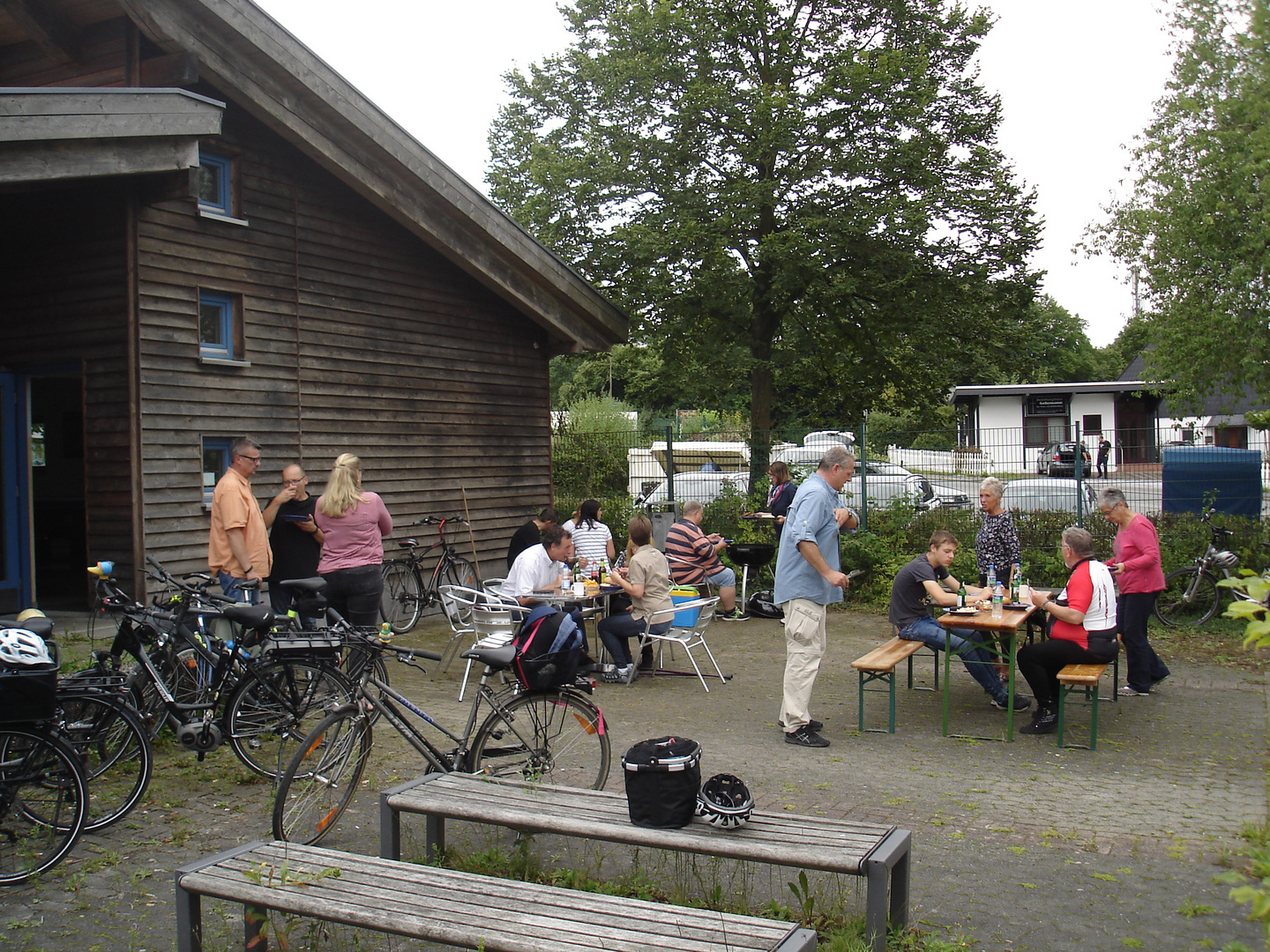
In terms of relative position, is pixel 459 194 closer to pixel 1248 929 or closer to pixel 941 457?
pixel 941 457

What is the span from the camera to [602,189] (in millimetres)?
19734

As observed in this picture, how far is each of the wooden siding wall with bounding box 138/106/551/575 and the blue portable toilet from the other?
841 cm

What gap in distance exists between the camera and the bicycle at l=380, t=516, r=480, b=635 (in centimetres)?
1230

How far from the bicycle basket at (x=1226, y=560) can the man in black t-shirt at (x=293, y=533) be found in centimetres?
978

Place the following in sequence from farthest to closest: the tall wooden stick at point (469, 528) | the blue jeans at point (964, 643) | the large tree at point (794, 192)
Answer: the large tree at point (794, 192) < the tall wooden stick at point (469, 528) < the blue jeans at point (964, 643)

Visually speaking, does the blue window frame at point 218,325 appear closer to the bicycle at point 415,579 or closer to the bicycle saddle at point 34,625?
the bicycle at point 415,579

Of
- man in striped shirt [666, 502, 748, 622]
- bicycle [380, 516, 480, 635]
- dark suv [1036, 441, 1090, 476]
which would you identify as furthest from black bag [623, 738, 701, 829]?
dark suv [1036, 441, 1090, 476]

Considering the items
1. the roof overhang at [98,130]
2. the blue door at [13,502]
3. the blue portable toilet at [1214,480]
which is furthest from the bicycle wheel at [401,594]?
the blue portable toilet at [1214,480]

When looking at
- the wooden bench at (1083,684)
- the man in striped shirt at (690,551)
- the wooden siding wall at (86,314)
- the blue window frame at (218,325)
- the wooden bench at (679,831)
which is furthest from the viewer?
the man in striped shirt at (690,551)

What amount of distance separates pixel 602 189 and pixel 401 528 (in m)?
9.83

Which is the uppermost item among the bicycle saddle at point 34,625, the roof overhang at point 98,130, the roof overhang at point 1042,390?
the roof overhang at point 1042,390

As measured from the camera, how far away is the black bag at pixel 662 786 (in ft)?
13.1

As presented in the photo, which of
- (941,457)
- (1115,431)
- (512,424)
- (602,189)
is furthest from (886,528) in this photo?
(602,189)

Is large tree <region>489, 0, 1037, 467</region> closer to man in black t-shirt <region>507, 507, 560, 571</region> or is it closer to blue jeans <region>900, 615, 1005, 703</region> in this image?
man in black t-shirt <region>507, 507, 560, 571</region>
